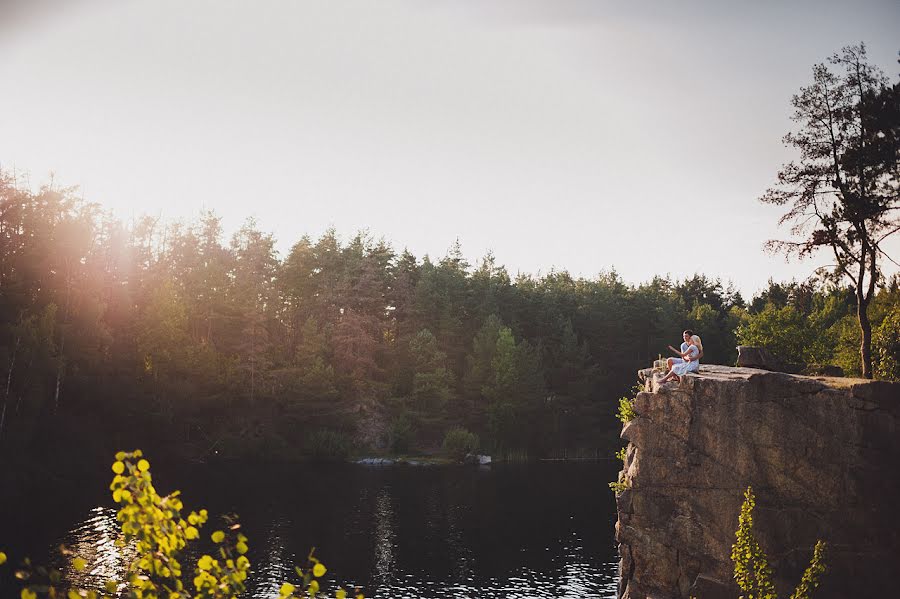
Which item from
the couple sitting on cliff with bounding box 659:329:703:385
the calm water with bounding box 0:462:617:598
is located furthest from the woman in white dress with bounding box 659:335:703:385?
the calm water with bounding box 0:462:617:598

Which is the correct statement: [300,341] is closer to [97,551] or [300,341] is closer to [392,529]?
[392,529]

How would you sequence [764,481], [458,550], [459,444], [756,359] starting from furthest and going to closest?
[459,444] → [458,550] → [756,359] → [764,481]

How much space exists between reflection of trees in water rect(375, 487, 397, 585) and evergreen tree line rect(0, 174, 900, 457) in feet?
94.5

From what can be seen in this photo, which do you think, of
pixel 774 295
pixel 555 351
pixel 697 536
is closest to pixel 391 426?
pixel 555 351

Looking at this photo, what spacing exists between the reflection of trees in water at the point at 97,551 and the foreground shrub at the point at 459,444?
146 feet

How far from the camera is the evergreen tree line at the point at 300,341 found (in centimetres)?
6375

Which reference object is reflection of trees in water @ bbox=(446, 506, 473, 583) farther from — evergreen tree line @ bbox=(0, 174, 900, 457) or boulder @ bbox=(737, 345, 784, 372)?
evergreen tree line @ bbox=(0, 174, 900, 457)

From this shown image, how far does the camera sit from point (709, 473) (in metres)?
26.3

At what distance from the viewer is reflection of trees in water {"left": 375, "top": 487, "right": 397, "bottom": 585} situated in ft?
119

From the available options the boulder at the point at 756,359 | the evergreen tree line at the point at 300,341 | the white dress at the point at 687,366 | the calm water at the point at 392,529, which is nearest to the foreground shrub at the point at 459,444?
the evergreen tree line at the point at 300,341

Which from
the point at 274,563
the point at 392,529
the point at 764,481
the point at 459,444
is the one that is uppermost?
the point at 764,481

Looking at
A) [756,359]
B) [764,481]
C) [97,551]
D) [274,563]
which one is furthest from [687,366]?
[97,551]

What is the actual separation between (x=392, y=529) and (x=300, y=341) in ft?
178

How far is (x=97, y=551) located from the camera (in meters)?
36.9
